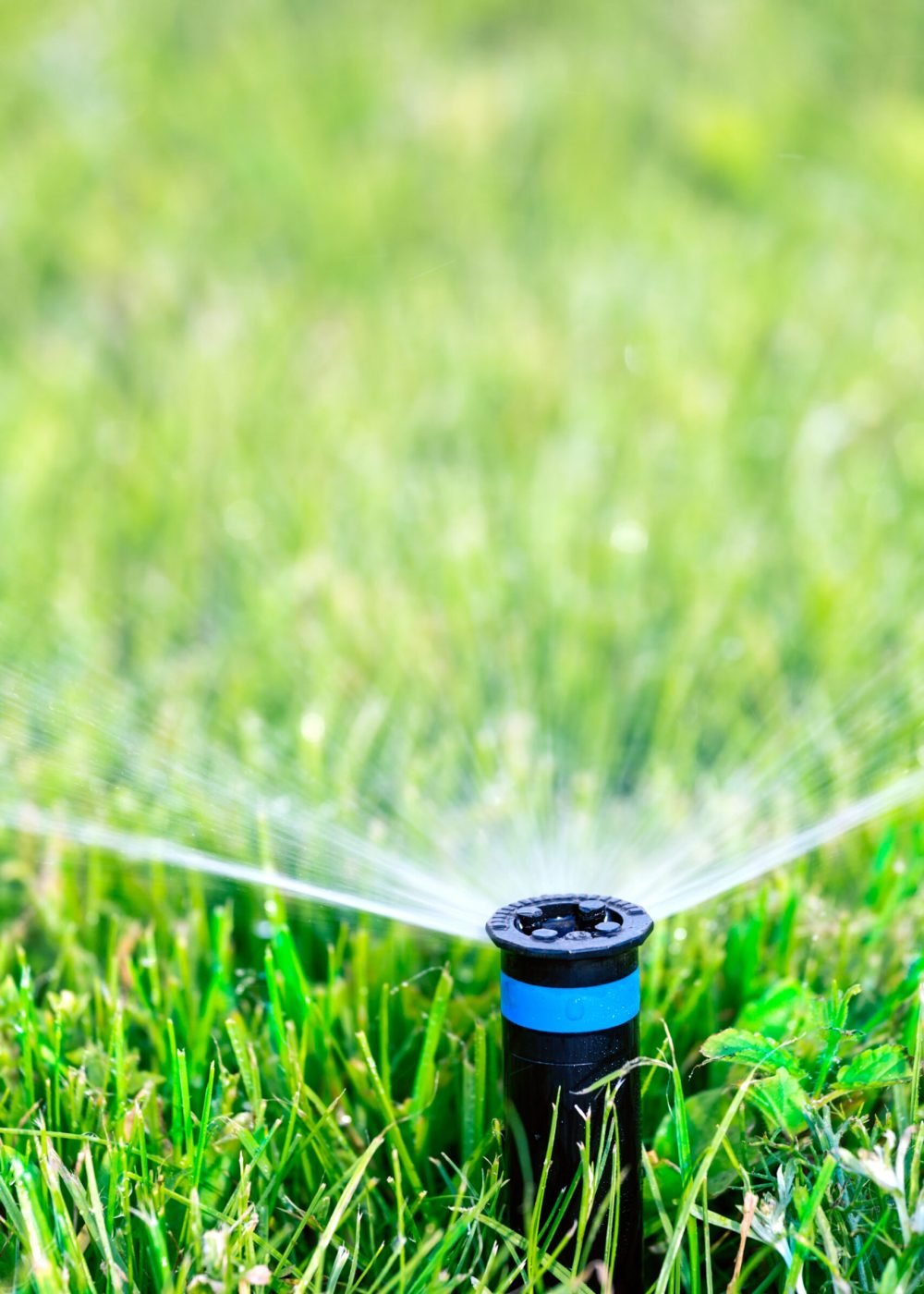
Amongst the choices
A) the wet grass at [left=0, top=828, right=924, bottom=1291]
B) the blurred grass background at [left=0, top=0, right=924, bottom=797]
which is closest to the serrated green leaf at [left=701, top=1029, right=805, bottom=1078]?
the wet grass at [left=0, top=828, right=924, bottom=1291]

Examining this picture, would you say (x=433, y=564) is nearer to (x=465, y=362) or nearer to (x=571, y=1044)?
(x=465, y=362)

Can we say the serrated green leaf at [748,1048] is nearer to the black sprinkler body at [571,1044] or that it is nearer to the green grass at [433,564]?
the green grass at [433,564]

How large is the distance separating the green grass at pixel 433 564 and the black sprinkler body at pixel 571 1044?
0.05 m

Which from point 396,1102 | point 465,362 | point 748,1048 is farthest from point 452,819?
point 465,362

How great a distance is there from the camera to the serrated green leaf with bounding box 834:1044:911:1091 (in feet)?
4.17

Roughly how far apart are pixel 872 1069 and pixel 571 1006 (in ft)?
1.08

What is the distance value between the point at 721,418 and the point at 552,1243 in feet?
8.84

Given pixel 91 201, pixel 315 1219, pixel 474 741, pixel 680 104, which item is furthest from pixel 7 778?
pixel 680 104

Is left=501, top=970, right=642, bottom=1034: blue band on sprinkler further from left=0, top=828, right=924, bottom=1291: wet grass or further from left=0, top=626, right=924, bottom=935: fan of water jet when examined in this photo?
left=0, top=626, right=924, bottom=935: fan of water jet

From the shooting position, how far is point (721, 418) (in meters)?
3.61

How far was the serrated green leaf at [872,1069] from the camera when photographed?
1.27 metres

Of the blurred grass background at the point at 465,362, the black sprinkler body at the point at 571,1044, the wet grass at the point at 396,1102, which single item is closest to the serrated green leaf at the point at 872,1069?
the wet grass at the point at 396,1102

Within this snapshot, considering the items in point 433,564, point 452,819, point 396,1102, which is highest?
point 433,564

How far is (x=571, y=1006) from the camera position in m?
1.15
